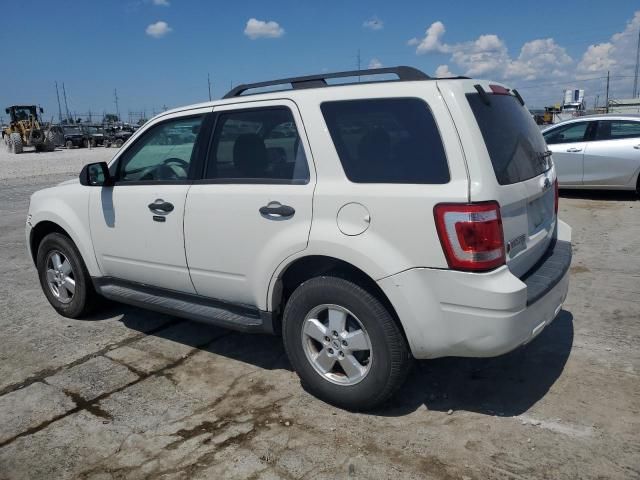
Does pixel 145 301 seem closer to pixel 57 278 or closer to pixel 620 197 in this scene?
pixel 57 278

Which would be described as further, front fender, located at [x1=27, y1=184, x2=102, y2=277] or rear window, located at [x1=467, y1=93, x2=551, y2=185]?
front fender, located at [x1=27, y1=184, x2=102, y2=277]

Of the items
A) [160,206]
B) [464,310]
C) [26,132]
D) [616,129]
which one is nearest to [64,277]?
[160,206]

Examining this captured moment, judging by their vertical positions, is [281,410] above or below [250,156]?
below

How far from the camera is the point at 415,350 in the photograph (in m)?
3.03

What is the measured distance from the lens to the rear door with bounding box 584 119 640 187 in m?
9.47

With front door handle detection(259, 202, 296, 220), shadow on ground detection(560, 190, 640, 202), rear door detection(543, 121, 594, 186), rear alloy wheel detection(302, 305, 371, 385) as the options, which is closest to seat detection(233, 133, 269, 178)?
front door handle detection(259, 202, 296, 220)

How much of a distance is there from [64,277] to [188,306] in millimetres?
1709

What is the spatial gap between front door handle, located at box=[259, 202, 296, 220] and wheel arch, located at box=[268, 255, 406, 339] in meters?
0.28

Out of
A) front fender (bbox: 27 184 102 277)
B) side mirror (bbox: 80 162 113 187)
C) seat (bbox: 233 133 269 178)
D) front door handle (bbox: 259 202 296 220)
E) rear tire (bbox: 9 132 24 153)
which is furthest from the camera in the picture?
rear tire (bbox: 9 132 24 153)

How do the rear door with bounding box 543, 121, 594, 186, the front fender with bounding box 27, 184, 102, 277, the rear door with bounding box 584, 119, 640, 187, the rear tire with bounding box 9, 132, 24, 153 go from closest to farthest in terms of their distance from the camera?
the front fender with bounding box 27, 184, 102, 277
the rear door with bounding box 584, 119, 640, 187
the rear door with bounding box 543, 121, 594, 186
the rear tire with bounding box 9, 132, 24, 153

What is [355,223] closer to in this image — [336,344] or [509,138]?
[336,344]

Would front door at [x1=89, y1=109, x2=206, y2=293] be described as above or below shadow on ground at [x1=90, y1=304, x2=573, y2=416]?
above

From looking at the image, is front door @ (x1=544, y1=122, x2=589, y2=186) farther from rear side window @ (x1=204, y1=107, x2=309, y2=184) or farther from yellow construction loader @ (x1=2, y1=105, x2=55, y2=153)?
yellow construction loader @ (x1=2, y1=105, x2=55, y2=153)

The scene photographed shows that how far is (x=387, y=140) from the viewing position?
3.09 metres
